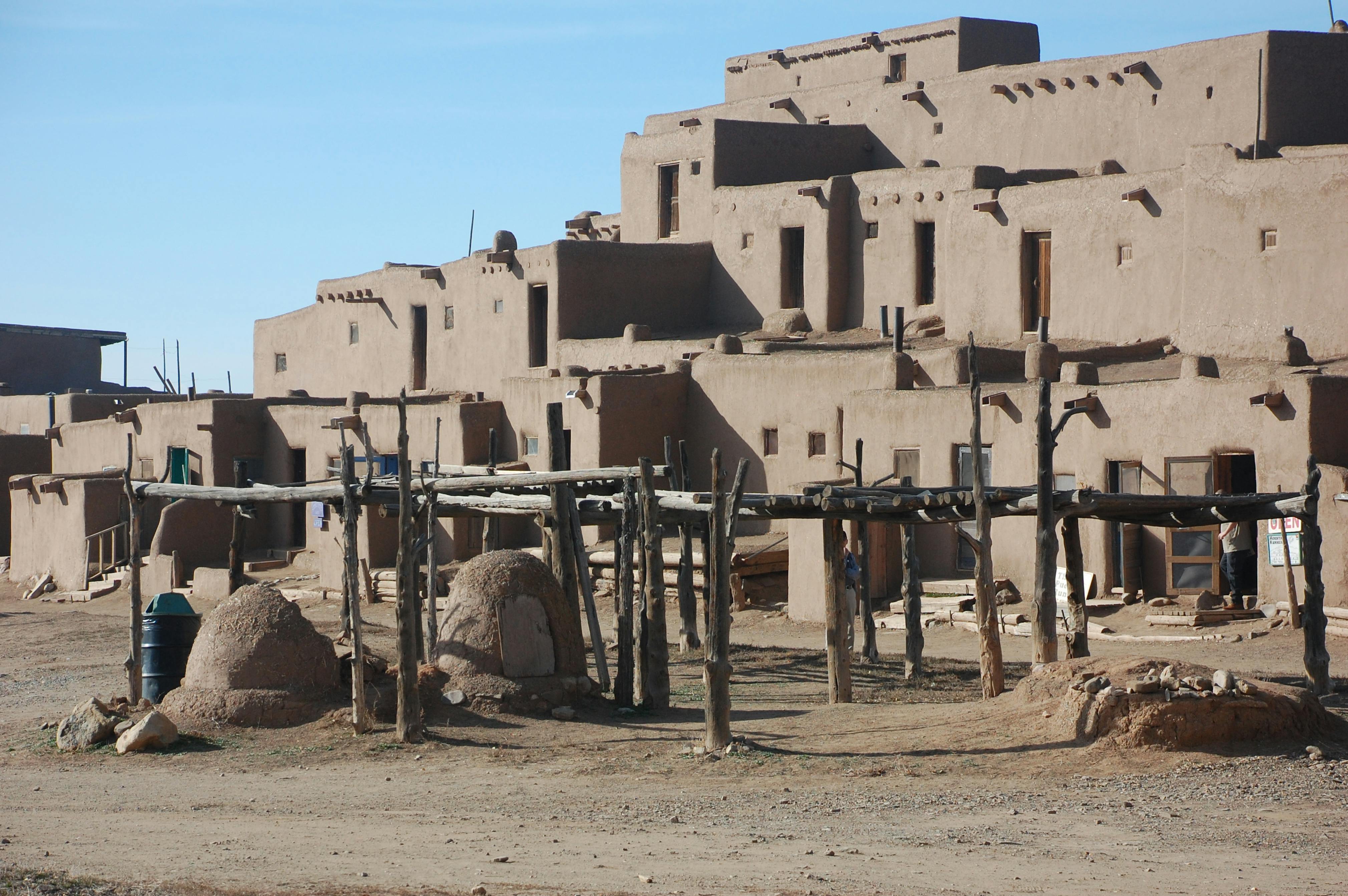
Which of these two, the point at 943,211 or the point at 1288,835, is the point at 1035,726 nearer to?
the point at 1288,835

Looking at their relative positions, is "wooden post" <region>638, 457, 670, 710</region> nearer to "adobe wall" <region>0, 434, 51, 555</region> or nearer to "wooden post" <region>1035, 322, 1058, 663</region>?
"wooden post" <region>1035, 322, 1058, 663</region>

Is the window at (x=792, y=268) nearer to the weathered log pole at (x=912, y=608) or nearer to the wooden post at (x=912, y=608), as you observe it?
the wooden post at (x=912, y=608)

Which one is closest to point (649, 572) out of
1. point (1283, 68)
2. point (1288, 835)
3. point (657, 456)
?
point (1288, 835)

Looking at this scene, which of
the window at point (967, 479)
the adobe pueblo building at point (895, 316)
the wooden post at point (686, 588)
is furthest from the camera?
the window at point (967, 479)

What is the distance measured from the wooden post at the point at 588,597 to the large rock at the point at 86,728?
176 inches

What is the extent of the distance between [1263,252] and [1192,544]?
5.88 m

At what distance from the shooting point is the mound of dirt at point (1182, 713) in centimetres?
1165

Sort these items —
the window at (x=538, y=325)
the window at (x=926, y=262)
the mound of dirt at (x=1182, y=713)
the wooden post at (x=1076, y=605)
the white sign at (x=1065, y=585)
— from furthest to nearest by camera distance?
the window at (x=538, y=325) < the window at (x=926, y=262) < the white sign at (x=1065, y=585) < the wooden post at (x=1076, y=605) < the mound of dirt at (x=1182, y=713)

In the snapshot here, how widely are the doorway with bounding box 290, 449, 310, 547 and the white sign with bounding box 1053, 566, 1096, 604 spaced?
14.8m

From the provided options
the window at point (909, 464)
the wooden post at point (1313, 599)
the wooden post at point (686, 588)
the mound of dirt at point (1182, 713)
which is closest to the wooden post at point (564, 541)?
the wooden post at point (686, 588)

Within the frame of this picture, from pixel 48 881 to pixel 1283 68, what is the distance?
2340 cm

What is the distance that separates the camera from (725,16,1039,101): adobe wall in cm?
3316

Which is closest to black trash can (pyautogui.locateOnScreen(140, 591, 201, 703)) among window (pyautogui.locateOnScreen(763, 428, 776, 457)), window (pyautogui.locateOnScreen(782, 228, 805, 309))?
window (pyautogui.locateOnScreen(763, 428, 776, 457))

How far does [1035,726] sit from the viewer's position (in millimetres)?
12195
